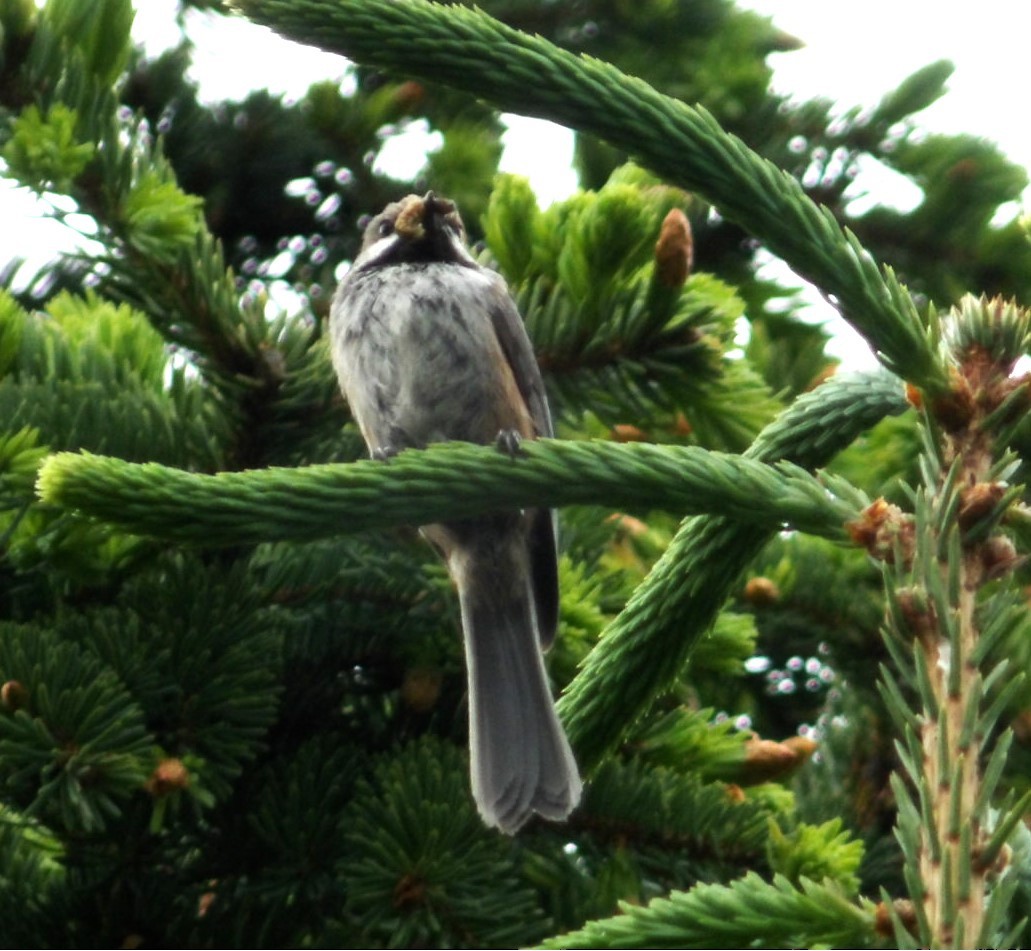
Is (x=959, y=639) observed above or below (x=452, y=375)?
above

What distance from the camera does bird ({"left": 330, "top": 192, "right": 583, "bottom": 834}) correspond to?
2883mm

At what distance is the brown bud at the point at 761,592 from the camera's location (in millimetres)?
2689

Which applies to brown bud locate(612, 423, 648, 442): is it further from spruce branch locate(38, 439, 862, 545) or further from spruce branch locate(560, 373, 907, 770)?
spruce branch locate(38, 439, 862, 545)

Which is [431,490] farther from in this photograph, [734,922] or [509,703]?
[509,703]

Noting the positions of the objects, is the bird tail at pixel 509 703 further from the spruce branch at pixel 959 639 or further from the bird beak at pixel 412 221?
the bird beak at pixel 412 221

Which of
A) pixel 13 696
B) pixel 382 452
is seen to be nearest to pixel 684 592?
pixel 13 696

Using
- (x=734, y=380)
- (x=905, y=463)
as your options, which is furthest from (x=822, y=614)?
(x=734, y=380)

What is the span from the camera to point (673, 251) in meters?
2.17

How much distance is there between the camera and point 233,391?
2.21 meters

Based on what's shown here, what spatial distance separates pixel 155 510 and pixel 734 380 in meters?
1.39

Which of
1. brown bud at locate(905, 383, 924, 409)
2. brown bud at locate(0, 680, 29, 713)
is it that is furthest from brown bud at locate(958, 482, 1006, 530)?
brown bud at locate(0, 680, 29, 713)

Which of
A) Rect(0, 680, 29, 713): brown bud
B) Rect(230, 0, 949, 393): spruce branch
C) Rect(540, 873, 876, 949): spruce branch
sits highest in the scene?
Rect(230, 0, 949, 393): spruce branch

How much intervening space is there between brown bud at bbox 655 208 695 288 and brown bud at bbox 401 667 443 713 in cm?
66

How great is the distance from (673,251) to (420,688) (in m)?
0.72
